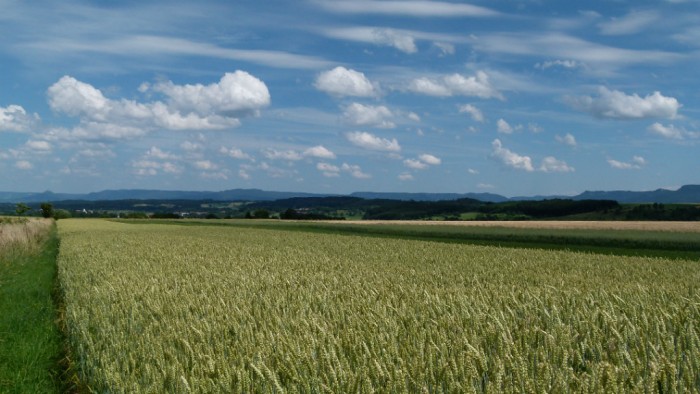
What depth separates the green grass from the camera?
1030cm

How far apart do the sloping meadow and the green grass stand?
35.1 inches

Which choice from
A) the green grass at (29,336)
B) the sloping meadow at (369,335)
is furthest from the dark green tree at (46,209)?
the sloping meadow at (369,335)

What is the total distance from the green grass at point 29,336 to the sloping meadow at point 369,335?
2.93 feet

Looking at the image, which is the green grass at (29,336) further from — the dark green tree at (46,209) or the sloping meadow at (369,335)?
the dark green tree at (46,209)

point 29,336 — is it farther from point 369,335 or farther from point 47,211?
point 47,211

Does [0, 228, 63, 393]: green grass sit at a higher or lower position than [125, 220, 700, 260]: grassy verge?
lower

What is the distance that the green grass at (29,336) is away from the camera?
10.3 metres

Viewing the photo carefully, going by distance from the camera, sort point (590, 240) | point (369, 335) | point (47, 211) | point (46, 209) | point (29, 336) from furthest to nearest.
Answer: point (47, 211) → point (46, 209) → point (590, 240) → point (29, 336) → point (369, 335)

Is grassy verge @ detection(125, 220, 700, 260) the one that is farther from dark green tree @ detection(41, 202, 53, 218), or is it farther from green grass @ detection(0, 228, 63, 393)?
dark green tree @ detection(41, 202, 53, 218)

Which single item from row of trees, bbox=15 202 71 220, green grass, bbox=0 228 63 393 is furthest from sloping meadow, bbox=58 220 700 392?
row of trees, bbox=15 202 71 220

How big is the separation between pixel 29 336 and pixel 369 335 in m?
10.2

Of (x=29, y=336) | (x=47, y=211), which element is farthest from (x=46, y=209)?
(x=29, y=336)

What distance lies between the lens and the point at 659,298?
1105 cm

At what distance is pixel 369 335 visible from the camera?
6.71m
